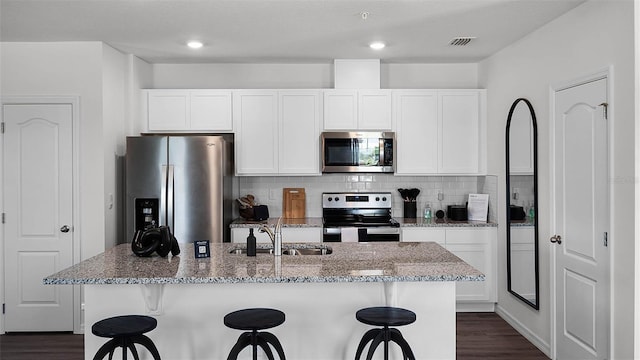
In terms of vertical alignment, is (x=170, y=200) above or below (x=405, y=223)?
above

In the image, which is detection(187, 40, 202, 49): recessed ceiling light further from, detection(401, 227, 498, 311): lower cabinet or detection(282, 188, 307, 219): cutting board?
detection(401, 227, 498, 311): lower cabinet

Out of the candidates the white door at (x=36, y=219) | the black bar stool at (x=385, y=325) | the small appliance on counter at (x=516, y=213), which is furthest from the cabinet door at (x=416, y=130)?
the white door at (x=36, y=219)

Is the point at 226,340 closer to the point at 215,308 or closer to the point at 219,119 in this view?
the point at 215,308

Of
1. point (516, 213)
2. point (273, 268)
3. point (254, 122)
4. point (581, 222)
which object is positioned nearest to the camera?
point (273, 268)

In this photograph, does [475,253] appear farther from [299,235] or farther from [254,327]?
[254,327]

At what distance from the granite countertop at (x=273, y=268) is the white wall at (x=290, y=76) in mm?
2642

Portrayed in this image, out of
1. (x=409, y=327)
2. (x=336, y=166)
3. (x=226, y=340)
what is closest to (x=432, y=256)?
(x=409, y=327)

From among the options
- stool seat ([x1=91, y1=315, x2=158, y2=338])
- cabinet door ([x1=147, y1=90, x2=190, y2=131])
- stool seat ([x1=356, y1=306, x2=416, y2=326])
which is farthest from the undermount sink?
cabinet door ([x1=147, y1=90, x2=190, y2=131])

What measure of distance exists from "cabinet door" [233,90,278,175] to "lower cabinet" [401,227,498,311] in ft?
5.32

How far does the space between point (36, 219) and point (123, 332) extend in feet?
8.63

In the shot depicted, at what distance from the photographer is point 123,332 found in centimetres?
256

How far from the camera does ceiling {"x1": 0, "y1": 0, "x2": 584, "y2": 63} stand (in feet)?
11.9

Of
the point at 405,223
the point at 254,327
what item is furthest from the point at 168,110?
the point at 254,327

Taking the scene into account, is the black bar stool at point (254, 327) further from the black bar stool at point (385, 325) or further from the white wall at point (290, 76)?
the white wall at point (290, 76)
